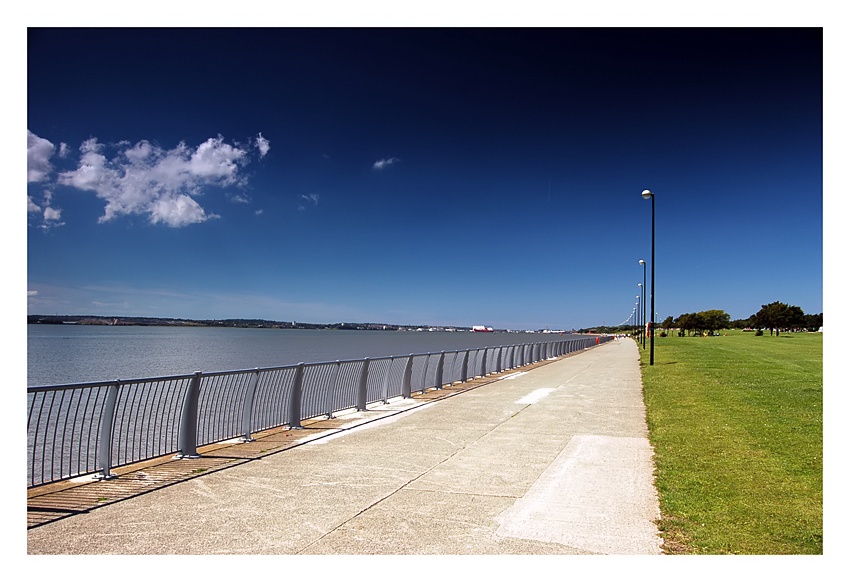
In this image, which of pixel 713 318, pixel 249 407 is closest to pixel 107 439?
pixel 249 407

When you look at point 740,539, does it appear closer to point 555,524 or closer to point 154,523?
point 555,524

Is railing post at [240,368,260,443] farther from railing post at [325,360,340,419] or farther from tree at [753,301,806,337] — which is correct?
tree at [753,301,806,337]

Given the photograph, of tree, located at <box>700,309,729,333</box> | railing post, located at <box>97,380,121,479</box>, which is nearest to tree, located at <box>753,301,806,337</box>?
tree, located at <box>700,309,729,333</box>

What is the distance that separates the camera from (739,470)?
292 inches

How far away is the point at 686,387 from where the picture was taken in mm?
17391

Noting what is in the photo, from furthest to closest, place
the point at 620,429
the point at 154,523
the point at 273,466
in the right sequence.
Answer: the point at 620,429 → the point at 273,466 → the point at 154,523

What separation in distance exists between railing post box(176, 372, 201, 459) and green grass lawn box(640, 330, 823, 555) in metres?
5.60

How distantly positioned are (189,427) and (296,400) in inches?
104

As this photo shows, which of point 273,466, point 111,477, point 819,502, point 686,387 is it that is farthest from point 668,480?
point 686,387

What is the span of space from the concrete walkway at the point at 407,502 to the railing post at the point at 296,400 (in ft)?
2.62

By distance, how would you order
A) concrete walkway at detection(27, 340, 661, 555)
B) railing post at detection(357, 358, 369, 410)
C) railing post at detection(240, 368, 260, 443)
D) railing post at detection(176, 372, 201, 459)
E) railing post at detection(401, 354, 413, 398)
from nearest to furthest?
concrete walkway at detection(27, 340, 661, 555) → railing post at detection(176, 372, 201, 459) → railing post at detection(240, 368, 260, 443) → railing post at detection(357, 358, 369, 410) → railing post at detection(401, 354, 413, 398)

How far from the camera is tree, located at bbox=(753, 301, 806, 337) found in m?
112

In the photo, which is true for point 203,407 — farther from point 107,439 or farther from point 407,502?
point 407,502
